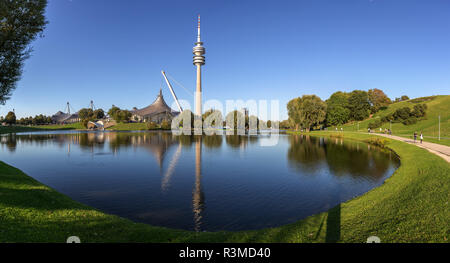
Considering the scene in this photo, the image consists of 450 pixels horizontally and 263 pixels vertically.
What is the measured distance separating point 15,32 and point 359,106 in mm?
94856

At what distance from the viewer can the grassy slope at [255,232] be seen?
5.88 metres

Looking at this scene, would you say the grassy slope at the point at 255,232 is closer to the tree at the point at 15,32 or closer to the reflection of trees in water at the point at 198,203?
the reflection of trees in water at the point at 198,203

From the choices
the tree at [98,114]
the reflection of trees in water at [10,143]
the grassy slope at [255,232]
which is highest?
the tree at [98,114]

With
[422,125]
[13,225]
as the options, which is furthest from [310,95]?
[13,225]

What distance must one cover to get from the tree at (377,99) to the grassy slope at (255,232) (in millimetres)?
94771

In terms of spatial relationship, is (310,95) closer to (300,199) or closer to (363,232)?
(300,199)

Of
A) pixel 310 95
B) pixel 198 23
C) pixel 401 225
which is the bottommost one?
pixel 401 225

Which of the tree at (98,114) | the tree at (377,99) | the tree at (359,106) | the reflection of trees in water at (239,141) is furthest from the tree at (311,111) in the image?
the tree at (98,114)

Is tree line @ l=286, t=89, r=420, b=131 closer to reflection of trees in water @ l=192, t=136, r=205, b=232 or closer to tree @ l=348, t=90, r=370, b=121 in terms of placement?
tree @ l=348, t=90, r=370, b=121

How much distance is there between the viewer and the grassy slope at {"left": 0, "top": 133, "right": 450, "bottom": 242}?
5.88m

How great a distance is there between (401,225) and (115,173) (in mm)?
17492

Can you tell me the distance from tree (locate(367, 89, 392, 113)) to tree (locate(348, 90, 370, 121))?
4084 mm

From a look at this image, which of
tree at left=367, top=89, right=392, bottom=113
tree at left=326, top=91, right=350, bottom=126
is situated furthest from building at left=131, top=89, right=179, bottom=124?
tree at left=367, top=89, right=392, bottom=113

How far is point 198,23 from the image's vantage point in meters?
140
